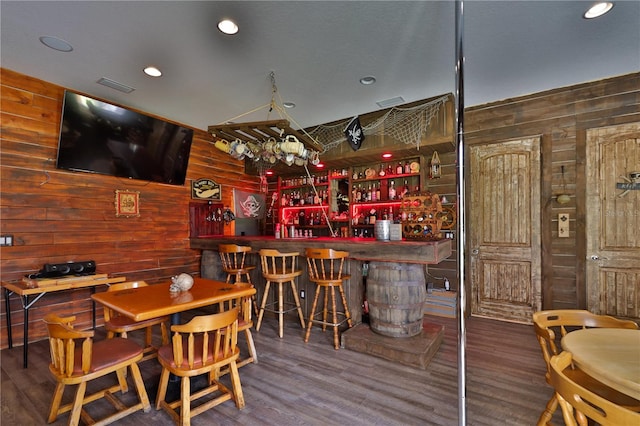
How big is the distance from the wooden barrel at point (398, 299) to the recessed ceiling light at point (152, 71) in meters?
3.08

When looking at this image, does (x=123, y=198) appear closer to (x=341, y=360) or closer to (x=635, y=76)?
(x=341, y=360)

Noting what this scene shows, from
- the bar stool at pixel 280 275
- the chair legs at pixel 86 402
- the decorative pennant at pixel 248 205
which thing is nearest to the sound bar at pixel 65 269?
the chair legs at pixel 86 402

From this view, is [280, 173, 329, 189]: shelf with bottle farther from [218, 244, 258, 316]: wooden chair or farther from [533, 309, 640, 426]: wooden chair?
[533, 309, 640, 426]: wooden chair

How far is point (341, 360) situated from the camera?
276cm

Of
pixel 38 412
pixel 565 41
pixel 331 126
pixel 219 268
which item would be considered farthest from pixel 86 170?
pixel 565 41

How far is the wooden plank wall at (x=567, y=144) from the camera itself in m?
3.35

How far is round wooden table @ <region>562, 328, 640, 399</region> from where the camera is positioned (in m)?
1.18

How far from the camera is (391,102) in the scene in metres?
3.82

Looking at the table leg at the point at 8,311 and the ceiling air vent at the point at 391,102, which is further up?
the ceiling air vent at the point at 391,102

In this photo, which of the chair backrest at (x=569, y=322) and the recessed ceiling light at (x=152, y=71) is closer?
the chair backrest at (x=569, y=322)

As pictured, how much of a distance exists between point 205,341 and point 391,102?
3.42m

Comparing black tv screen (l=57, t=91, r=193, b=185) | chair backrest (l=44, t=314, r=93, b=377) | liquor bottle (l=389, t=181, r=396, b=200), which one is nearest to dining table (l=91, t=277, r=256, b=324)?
chair backrest (l=44, t=314, r=93, b=377)

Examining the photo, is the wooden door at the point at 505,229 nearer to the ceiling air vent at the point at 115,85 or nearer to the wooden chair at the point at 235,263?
the wooden chair at the point at 235,263

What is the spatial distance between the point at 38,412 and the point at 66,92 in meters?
3.10
